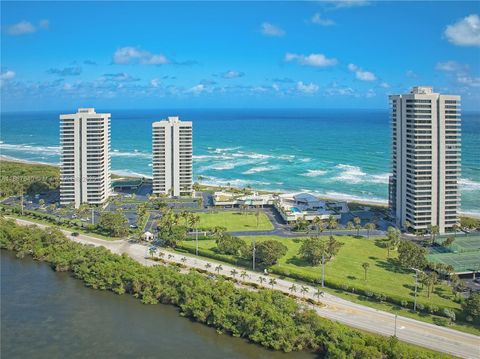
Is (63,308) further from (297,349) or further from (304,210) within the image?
(304,210)

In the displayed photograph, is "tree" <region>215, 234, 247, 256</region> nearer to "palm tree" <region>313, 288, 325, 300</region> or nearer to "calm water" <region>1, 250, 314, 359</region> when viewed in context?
"palm tree" <region>313, 288, 325, 300</region>

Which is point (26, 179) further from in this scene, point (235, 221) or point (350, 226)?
point (350, 226)

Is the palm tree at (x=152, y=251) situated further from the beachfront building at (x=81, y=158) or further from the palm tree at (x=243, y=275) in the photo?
the beachfront building at (x=81, y=158)

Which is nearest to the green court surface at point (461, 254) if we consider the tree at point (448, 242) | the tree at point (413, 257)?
the tree at point (448, 242)

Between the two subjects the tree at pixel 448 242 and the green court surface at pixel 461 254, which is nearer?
the green court surface at pixel 461 254

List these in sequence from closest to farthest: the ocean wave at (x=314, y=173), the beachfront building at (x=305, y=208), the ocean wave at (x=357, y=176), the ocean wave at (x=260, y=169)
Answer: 1. the beachfront building at (x=305, y=208)
2. the ocean wave at (x=357, y=176)
3. the ocean wave at (x=314, y=173)
4. the ocean wave at (x=260, y=169)

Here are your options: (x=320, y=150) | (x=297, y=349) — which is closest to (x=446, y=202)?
(x=297, y=349)

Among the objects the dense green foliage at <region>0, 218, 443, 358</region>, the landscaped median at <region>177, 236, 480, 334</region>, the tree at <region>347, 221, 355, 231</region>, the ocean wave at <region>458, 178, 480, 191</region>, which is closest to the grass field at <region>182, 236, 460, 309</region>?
the landscaped median at <region>177, 236, 480, 334</region>
